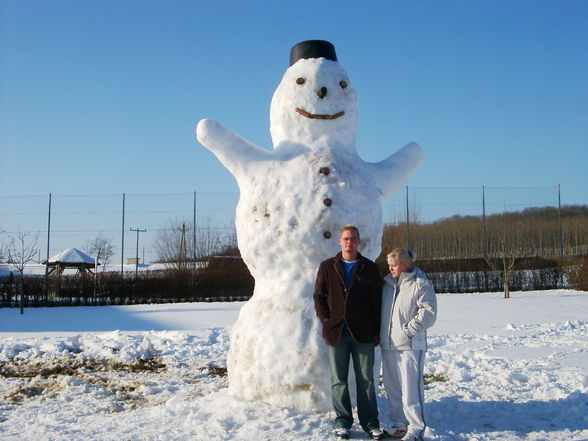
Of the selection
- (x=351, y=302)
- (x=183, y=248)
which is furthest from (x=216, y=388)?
(x=183, y=248)

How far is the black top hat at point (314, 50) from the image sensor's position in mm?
5637

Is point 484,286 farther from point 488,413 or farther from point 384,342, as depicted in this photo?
point 384,342

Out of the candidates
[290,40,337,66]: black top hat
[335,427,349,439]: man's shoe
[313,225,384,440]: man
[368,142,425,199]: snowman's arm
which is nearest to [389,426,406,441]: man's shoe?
[313,225,384,440]: man

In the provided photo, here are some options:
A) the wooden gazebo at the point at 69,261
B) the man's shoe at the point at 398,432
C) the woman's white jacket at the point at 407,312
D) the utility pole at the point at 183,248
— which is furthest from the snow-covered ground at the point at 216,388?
the utility pole at the point at 183,248

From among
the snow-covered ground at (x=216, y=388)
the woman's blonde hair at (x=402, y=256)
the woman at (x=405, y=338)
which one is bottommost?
the snow-covered ground at (x=216, y=388)

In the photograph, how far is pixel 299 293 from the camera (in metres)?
4.95

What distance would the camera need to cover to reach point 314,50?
222 inches

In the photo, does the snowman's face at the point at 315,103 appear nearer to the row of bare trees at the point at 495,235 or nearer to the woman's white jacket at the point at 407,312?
the woman's white jacket at the point at 407,312

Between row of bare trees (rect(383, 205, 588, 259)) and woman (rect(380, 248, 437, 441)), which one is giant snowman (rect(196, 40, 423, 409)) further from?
row of bare trees (rect(383, 205, 588, 259))

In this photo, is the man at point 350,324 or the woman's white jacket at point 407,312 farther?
the man at point 350,324

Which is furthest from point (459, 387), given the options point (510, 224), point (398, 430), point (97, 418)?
point (510, 224)

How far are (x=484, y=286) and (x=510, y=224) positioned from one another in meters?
5.02

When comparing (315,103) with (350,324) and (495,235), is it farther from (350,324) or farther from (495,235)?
(495,235)

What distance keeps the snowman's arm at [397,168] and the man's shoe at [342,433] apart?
2.21m
